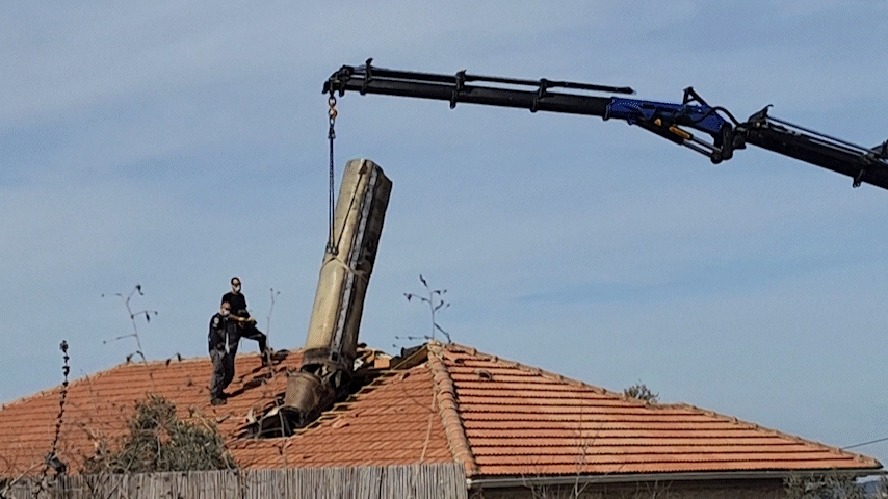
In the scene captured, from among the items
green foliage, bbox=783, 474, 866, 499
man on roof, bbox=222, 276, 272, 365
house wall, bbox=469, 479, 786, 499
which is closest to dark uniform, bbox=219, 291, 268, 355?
man on roof, bbox=222, 276, 272, 365

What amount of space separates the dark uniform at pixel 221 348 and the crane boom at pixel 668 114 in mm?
4315

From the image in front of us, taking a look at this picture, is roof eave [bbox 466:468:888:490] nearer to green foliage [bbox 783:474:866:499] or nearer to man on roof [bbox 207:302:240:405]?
green foliage [bbox 783:474:866:499]

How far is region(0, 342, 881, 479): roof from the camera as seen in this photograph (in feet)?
50.9

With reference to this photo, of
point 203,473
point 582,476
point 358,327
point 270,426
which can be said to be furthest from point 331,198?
point 203,473

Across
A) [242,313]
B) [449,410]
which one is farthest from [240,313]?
[449,410]

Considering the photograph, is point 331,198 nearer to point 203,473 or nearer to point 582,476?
point 582,476

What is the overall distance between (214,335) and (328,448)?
3.89 m

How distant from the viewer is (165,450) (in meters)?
14.3

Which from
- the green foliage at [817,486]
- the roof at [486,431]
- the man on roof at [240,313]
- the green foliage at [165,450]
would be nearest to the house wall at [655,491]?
the roof at [486,431]

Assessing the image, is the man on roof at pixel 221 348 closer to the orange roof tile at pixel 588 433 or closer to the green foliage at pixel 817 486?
the orange roof tile at pixel 588 433

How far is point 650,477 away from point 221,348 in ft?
22.7

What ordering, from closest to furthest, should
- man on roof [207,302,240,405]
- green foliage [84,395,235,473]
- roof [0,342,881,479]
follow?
green foliage [84,395,235,473] < roof [0,342,881,479] < man on roof [207,302,240,405]

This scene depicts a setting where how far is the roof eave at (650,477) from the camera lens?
1425cm

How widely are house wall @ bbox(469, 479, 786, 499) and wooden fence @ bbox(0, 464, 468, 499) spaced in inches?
49.6
